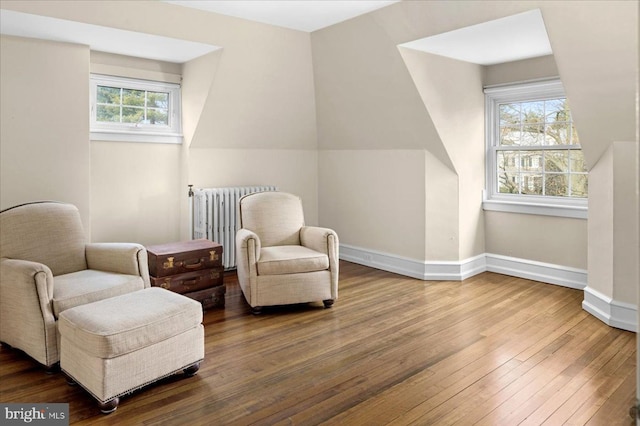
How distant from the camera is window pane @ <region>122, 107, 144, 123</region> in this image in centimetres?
464

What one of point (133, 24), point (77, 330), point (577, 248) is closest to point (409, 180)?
point (577, 248)

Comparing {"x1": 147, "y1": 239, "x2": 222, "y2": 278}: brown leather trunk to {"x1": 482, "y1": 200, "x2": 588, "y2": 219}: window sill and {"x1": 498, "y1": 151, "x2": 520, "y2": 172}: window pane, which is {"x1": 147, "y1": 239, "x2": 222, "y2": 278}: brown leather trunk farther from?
{"x1": 498, "y1": 151, "x2": 520, "y2": 172}: window pane

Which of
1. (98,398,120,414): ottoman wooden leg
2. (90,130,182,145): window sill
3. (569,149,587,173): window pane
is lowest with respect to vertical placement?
(98,398,120,414): ottoman wooden leg

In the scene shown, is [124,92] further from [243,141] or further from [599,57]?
[599,57]

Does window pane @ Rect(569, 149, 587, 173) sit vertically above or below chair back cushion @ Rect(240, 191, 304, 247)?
above

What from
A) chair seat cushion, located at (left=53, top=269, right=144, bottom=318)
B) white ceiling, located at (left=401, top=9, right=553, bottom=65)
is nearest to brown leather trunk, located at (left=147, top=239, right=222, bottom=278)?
chair seat cushion, located at (left=53, top=269, right=144, bottom=318)

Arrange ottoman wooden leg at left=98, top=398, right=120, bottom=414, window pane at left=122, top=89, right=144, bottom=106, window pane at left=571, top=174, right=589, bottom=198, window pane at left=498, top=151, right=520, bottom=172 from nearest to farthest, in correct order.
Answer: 1. ottoman wooden leg at left=98, top=398, right=120, bottom=414
2. window pane at left=571, top=174, right=589, bottom=198
3. window pane at left=122, top=89, right=144, bottom=106
4. window pane at left=498, top=151, right=520, bottom=172

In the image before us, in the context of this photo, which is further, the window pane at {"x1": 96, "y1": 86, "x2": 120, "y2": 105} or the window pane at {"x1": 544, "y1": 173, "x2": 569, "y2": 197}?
the window pane at {"x1": 544, "y1": 173, "x2": 569, "y2": 197}

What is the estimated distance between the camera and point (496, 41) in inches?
156

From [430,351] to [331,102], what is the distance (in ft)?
9.88

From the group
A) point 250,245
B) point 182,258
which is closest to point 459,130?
point 250,245

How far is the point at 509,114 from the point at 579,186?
1028 millimetres

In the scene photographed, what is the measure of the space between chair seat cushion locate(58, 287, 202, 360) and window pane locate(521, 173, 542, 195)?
3.68m

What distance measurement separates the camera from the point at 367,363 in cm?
290
